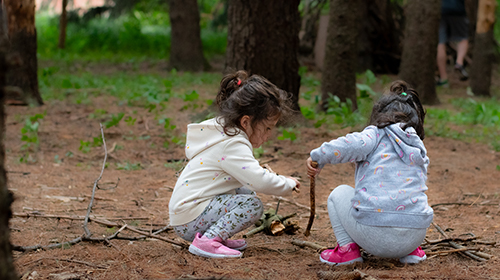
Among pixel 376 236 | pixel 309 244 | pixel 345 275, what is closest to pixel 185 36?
pixel 309 244

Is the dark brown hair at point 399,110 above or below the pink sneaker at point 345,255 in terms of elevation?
above

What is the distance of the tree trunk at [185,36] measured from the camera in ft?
35.6

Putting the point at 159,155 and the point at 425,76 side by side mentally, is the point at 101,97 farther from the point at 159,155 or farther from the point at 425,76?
the point at 425,76

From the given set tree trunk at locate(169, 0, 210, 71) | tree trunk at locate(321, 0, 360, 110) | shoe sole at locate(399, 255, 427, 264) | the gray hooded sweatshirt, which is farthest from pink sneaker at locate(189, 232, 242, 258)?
tree trunk at locate(169, 0, 210, 71)

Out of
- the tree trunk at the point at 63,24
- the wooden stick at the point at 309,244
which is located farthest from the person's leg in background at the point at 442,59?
the tree trunk at the point at 63,24

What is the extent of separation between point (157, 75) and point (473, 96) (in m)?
6.14

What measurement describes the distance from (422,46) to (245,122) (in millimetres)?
5843

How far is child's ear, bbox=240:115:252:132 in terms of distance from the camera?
253 cm

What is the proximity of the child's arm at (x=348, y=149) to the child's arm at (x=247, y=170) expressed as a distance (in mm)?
272

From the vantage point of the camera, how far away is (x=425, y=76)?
7625 mm

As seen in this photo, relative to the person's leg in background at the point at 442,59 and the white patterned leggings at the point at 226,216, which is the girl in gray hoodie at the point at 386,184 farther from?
the person's leg in background at the point at 442,59

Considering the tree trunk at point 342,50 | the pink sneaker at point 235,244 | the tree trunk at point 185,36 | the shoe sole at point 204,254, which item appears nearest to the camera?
the shoe sole at point 204,254

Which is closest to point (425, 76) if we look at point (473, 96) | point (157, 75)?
point (473, 96)

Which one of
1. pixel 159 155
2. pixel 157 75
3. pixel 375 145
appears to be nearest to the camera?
pixel 375 145
